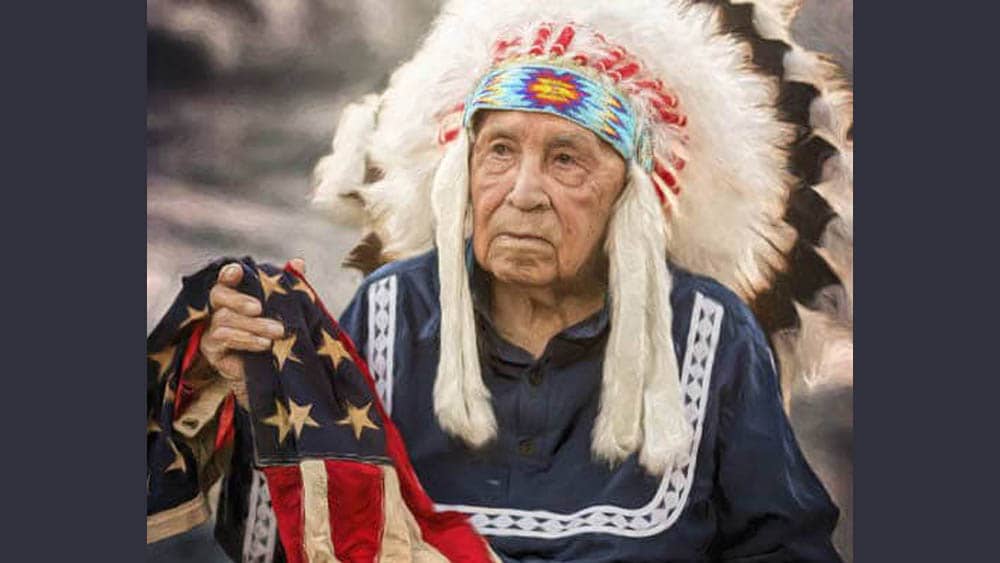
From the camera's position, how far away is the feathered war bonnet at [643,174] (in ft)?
14.1

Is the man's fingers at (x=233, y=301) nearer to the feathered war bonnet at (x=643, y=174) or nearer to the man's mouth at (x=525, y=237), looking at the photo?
the feathered war bonnet at (x=643, y=174)

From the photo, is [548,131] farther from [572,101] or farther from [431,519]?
[431,519]

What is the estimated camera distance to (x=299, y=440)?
4.33 m

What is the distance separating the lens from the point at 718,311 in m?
4.33

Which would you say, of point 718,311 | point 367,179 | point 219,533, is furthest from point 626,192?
point 219,533

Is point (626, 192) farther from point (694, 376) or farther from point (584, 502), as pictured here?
point (584, 502)

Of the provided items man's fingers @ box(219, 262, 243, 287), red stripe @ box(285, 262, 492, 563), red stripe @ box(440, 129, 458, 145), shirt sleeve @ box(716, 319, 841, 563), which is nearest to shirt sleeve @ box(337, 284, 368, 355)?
red stripe @ box(285, 262, 492, 563)

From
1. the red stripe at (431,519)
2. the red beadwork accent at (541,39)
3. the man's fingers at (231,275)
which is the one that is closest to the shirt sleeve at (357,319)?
the red stripe at (431,519)

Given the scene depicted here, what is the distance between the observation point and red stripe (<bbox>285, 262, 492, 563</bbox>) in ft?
14.0

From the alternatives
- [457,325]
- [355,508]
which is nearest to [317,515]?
[355,508]

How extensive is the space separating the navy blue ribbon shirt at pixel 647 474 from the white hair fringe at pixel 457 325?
38 mm

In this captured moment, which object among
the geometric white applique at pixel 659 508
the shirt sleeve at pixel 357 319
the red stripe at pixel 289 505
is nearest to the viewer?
the geometric white applique at pixel 659 508

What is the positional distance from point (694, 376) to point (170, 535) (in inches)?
62.8

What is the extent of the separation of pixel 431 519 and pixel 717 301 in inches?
39.2
